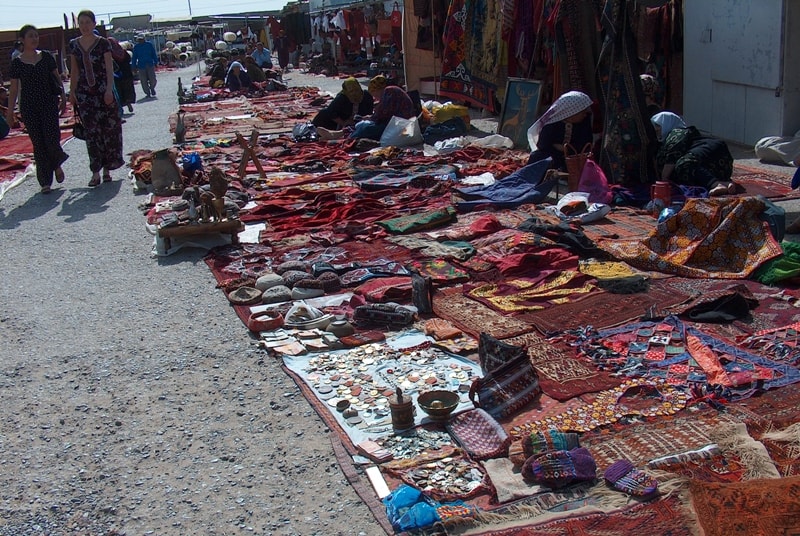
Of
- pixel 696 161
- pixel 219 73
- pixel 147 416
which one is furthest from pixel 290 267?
pixel 219 73

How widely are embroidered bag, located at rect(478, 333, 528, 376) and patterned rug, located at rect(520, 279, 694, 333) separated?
69 centimetres

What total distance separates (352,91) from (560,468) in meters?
10.9

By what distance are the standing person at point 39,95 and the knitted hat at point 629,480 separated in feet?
27.6

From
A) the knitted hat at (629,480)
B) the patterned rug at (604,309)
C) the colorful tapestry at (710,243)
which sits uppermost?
the colorful tapestry at (710,243)

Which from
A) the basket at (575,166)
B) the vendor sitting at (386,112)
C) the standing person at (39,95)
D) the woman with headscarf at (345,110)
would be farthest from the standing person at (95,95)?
the basket at (575,166)

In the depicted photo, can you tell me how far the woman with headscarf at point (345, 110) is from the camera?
1366cm

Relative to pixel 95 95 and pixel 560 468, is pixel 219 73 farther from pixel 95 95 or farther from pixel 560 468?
pixel 560 468

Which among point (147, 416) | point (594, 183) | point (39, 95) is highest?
point (39, 95)

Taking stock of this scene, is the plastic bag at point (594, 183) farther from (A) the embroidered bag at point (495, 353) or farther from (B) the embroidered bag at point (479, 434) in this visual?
(B) the embroidered bag at point (479, 434)

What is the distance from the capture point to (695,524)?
3037 mm

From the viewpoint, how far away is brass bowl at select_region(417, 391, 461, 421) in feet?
13.2

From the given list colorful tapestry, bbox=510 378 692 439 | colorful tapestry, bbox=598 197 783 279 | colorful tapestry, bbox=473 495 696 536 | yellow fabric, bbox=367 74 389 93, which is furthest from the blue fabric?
colorful tapestry, bbox=473 495 696 536

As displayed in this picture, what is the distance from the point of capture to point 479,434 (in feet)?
12.7

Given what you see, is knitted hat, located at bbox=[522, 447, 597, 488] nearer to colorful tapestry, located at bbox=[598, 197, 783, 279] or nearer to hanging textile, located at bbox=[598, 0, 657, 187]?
colorful tapestry, located at bbox=[598, 197, 783, 279]
